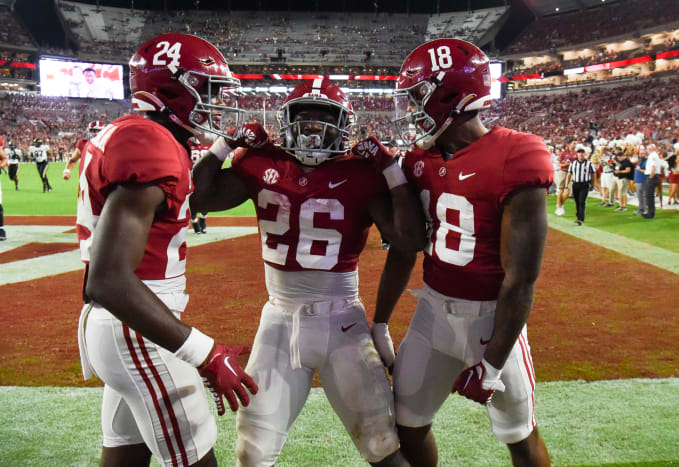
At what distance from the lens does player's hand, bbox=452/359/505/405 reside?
7.29 feet

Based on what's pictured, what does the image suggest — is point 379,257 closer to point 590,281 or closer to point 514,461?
point 590,281

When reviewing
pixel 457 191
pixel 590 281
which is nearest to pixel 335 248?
pixel 457 191

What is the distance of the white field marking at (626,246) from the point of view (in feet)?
27.9

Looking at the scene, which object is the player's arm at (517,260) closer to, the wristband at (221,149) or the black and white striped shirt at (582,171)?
the wristband at (221,149)

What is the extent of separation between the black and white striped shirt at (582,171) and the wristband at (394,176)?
35.7 ft

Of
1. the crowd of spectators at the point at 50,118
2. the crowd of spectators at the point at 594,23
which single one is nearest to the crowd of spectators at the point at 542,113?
the crowd of spectators at the point at 50,118

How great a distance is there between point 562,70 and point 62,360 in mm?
→ 49717

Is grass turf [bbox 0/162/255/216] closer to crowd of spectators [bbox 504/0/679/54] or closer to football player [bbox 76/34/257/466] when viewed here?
football player [bbox 76/34/257/466]

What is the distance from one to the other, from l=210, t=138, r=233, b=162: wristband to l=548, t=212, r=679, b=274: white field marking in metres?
7.36

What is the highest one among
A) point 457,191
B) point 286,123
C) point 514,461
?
point 286,123

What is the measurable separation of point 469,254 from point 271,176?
998 mm

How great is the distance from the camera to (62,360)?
4.62 m

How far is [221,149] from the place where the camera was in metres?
2.82

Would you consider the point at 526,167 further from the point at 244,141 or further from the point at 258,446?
the point at 258,446
